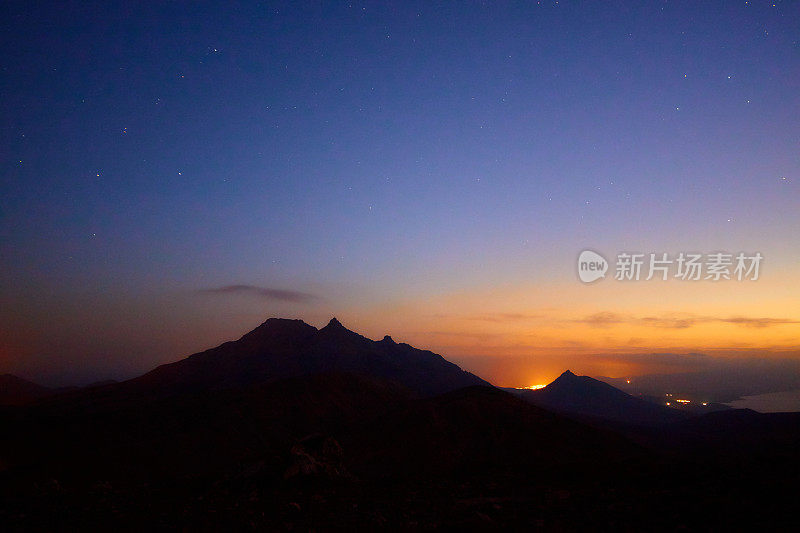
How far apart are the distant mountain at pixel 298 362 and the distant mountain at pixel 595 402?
1187 inches

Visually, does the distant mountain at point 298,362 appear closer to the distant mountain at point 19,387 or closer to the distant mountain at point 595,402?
the distant mountain at point 595,402

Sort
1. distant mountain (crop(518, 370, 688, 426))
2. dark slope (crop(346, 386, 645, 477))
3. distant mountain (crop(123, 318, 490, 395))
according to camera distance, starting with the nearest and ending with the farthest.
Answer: dark slope (crop(346, 386, 645, 477)) < distant mountain (crop(123, 318, 490, 395)) < distant mountain (crop(518, 370, 688, 426))

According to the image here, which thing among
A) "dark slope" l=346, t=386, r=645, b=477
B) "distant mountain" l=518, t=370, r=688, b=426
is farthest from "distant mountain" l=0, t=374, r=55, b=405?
"distant mountain" l=518, t=370, r=688, b=426

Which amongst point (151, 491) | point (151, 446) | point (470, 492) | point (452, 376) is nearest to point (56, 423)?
point (151, 446)

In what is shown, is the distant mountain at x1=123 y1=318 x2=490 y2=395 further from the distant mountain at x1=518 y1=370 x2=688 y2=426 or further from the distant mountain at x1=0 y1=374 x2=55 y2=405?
the distant mountain at x1=0 y1=374 x2=55 y2=405

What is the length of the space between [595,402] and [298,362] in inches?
3808

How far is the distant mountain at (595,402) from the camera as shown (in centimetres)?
11956

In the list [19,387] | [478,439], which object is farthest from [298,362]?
[19,387]

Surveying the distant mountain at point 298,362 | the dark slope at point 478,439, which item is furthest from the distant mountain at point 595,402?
the dark slope at point 478,439

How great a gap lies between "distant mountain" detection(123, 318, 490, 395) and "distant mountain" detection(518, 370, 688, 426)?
30.1m

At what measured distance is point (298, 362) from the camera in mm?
115625

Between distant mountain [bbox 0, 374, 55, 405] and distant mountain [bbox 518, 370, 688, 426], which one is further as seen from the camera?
distant mountain [bbox 0, 374, 55, 405]

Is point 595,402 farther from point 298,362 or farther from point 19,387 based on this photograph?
point 19,387

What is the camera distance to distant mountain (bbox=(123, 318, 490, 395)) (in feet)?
329
